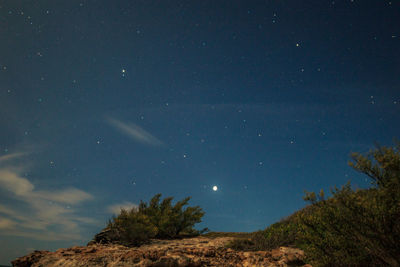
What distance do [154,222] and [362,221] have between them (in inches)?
468

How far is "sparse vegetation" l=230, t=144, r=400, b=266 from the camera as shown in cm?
536

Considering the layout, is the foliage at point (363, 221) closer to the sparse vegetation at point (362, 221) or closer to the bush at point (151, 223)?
the sparse vegetation at point (362, 221)

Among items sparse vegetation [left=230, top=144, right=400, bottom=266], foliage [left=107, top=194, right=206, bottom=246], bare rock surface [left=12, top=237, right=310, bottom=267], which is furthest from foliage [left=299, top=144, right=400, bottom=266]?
foliage [left=107, top=194, right=206, bottom=246]

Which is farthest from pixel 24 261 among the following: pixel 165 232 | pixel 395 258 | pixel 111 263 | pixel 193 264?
pixel 395 258

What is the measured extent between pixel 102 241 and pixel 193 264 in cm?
→ 782

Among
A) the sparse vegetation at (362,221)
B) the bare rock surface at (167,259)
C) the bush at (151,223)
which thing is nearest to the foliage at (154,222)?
the bush at (151,223)

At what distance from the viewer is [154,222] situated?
49.4 ft

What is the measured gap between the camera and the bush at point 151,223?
1236 centimetres

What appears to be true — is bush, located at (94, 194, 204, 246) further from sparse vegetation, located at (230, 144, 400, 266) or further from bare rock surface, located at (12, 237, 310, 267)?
sparse vegetation, located at (230, 144, 400, 266)

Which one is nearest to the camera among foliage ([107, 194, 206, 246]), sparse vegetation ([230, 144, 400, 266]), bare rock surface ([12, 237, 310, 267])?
sparse vegetation ([230, 144, 400, 266])

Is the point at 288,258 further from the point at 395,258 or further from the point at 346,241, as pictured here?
the point at 395,258

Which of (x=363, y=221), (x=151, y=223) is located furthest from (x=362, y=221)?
(x=151, y=223)

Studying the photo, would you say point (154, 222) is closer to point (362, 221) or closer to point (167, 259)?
point (167, 259)

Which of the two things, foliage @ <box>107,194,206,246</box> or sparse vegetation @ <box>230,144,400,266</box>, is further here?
foliage @ <box>107,194,206,246</box>
